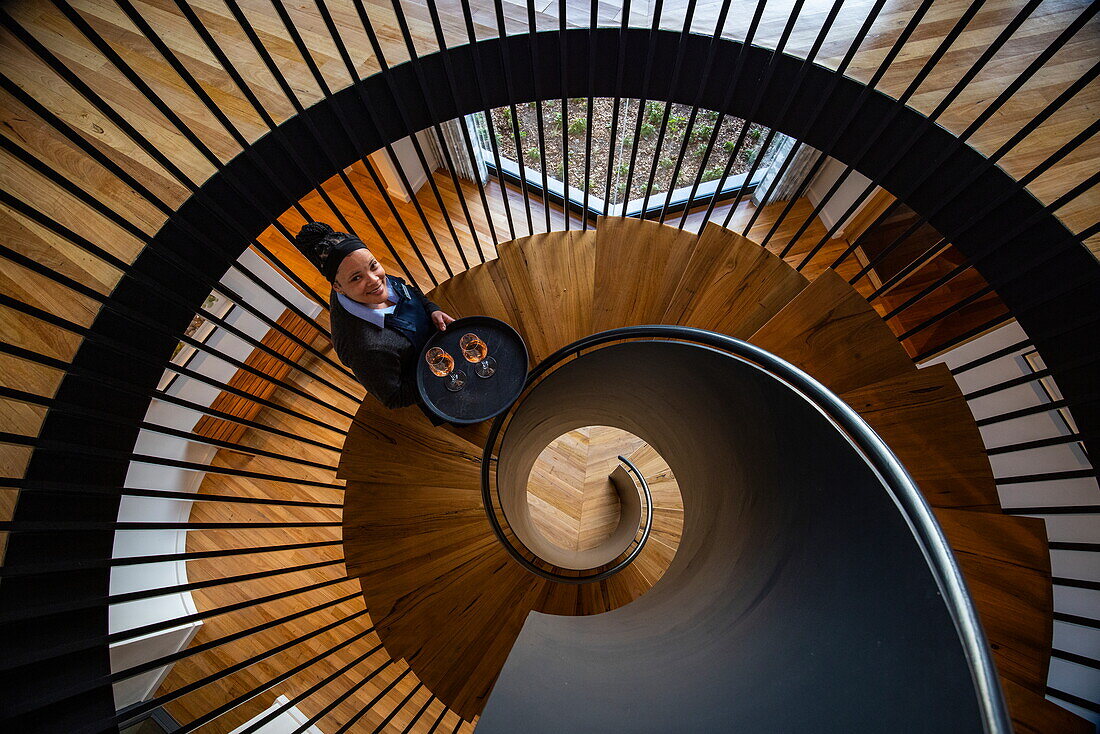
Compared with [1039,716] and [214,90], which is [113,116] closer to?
[214,90]

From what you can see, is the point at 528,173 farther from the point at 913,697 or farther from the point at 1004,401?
the point at 913,697

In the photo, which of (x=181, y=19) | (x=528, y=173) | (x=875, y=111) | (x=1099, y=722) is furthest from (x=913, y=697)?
(x=528, y=173)

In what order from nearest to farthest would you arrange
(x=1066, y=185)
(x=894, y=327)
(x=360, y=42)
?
(x=1066, y=185) → (x=360, y=42) → (x=894, y=327)

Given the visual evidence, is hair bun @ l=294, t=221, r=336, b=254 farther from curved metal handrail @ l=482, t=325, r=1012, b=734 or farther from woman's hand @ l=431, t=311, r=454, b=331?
curved metal handrail @ l=482, t=325, r=1012, b=734

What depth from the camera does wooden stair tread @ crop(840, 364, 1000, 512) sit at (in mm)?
2627

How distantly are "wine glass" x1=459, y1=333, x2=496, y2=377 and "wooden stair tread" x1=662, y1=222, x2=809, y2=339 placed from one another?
3.62ft

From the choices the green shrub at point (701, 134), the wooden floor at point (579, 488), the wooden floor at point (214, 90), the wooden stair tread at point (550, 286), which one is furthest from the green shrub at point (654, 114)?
the wooden floor at point (579, 488)

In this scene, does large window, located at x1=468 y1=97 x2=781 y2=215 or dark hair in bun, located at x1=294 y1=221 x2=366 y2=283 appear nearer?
dark hair in bun, located at x1=294 y1=221 x2=366 y2=283

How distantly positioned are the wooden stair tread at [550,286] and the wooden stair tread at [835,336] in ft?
3.89

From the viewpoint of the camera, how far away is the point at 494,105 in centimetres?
297

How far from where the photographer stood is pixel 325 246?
262cm

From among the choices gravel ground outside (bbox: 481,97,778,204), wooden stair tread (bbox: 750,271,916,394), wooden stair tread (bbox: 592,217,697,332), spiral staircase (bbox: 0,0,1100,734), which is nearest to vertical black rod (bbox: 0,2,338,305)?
spiral staircase (bbox: 0,0,1100,734)

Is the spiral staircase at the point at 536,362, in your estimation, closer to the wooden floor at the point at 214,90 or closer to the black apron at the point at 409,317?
the black apron at the point at 409,317

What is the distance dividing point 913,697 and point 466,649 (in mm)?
2276
